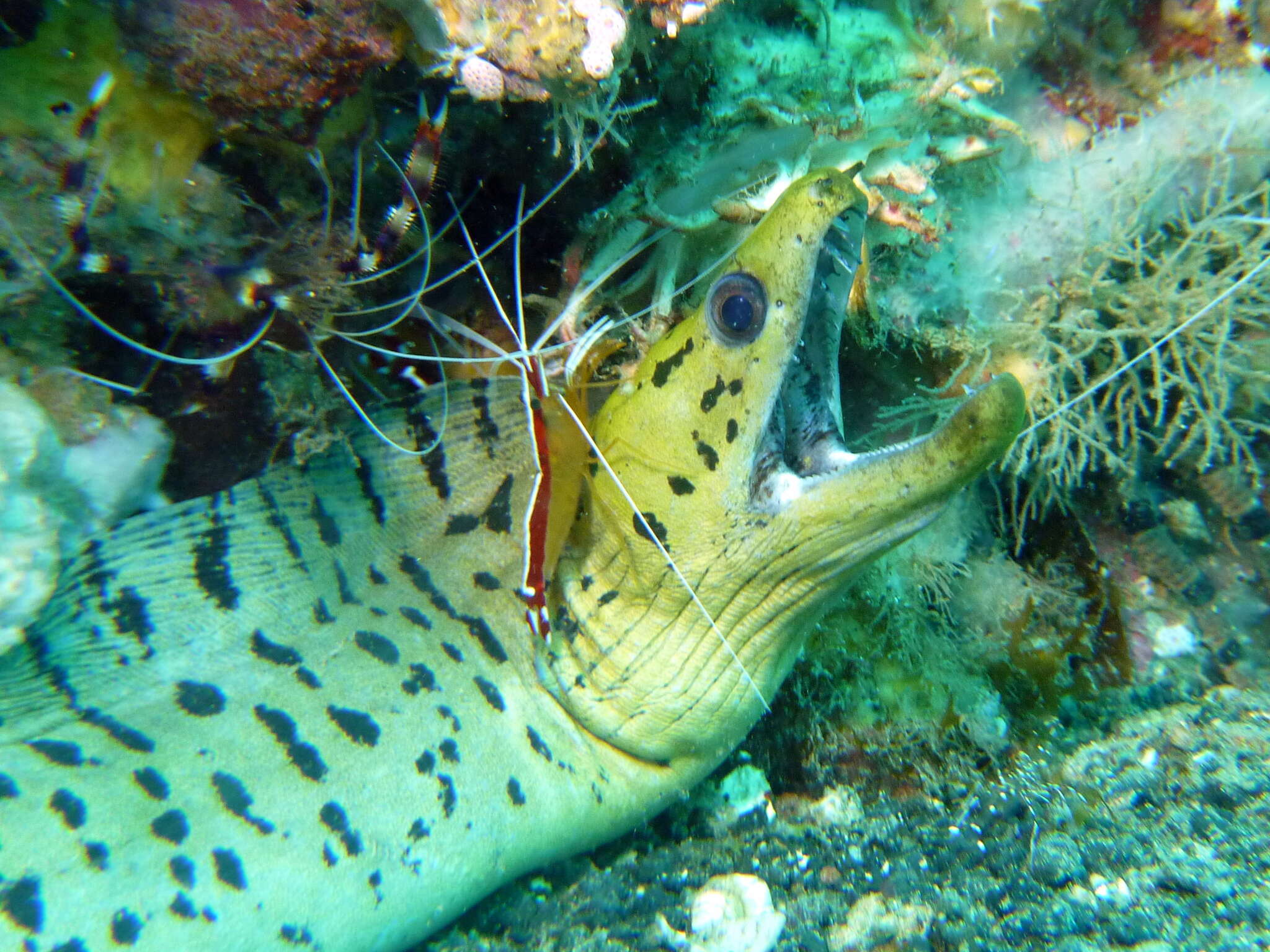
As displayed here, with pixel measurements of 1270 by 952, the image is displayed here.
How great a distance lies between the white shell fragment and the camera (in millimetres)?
1837

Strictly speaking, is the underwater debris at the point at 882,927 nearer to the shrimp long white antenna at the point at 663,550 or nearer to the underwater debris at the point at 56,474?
the shrimp long white antenna at the point at 663,550

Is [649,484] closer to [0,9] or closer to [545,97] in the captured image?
[545,97]

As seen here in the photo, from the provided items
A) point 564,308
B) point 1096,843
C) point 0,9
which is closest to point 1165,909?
point 1096,843

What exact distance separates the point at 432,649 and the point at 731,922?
1.30 meters

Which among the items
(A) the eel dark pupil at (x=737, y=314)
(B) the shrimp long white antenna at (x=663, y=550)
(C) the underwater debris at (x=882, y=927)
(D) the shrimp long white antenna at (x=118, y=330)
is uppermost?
(D) the shrimp long white antenna at (x=118, y=330)

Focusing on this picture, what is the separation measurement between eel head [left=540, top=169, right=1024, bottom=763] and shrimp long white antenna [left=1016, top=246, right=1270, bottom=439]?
0.53 metres

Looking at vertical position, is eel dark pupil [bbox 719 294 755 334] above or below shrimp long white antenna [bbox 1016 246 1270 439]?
above

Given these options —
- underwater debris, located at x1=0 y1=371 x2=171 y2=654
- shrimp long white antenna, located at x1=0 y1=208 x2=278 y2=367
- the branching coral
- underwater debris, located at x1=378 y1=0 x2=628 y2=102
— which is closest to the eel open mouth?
the branching coral

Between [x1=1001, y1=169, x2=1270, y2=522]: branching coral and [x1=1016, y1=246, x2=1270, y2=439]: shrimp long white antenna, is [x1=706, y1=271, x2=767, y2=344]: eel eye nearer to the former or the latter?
[x1=1016, y1=246, x2=1270, y2=439]: shrimp long white antenna

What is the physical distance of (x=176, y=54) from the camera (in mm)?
1291

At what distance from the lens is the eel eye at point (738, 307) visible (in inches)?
78.5

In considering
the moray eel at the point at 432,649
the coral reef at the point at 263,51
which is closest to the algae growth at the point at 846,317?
the coral reef at the point at 263,51

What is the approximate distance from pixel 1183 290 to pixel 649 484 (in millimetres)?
2004

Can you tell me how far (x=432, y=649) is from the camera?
2.33 meters
